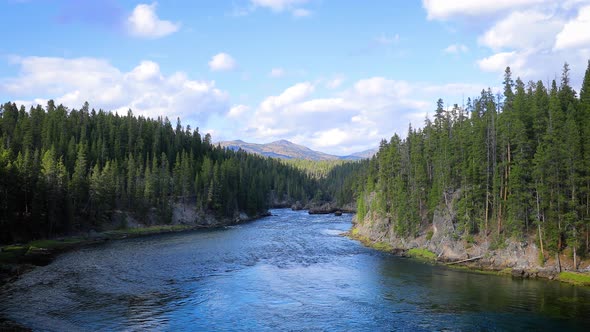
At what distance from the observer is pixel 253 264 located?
219 feet

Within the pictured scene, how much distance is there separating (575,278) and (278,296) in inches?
1436

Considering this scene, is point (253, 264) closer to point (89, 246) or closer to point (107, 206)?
point (89, 246)

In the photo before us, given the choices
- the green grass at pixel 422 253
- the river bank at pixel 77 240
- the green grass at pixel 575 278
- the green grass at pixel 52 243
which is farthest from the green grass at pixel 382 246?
the green grass at pixel 52 243

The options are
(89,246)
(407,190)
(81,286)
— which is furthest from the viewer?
(407,190)

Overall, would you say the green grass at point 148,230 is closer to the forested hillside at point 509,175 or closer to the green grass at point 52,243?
the green grass at point 52,243

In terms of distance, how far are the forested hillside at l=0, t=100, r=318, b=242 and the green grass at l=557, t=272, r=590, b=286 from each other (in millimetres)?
87680

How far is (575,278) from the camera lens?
51781 millimetres

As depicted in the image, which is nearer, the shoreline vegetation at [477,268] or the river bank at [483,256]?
the shoreline vegetation at [477,268]

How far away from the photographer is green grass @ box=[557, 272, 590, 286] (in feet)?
165

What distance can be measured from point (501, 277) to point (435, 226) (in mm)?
21824

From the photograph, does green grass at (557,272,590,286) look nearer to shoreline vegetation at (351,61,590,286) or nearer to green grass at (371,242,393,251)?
shoreline vegetation at (351,61,590,286)

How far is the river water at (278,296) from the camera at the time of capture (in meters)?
37.5

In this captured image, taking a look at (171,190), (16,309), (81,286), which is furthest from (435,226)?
(171,190)

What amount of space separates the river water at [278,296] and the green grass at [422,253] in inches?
141
